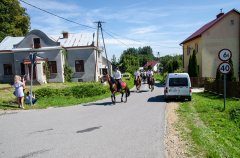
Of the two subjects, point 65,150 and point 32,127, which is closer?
point 65,150

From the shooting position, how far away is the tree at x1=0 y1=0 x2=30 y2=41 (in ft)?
176

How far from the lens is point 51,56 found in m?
39.8

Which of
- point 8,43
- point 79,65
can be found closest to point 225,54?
point 79,65

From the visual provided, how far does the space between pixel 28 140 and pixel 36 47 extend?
109 feet

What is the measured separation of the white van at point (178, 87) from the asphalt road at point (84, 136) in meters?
5.19

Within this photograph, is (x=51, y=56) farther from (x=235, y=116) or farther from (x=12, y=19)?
(x=235, y=116)

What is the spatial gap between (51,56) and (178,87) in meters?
26.0

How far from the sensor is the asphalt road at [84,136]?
6664 mm

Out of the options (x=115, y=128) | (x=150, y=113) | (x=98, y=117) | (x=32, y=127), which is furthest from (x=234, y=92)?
(x=32, y=127)

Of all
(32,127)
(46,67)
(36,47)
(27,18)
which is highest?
(27,18)

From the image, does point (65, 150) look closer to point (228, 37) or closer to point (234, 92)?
point (234, 92)

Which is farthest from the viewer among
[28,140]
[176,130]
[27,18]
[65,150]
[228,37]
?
[27,18]

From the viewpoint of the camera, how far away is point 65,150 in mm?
6879

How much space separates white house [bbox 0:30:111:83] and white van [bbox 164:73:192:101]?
78.3 ft
